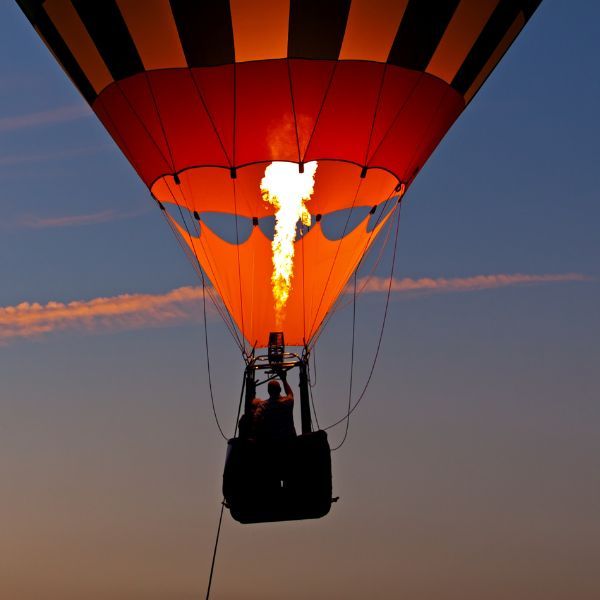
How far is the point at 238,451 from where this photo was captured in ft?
50.8

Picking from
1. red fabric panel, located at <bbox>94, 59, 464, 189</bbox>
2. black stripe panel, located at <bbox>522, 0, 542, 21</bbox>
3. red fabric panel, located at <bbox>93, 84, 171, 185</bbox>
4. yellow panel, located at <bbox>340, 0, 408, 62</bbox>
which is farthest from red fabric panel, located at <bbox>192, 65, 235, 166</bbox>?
black stripe panel, located at <bbox>522, 0, 542, 21</bbox>

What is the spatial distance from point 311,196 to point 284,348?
1.96 meters

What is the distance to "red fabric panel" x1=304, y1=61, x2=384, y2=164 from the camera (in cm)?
1673

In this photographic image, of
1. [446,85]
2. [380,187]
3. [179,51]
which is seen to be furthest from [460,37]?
[179,51]

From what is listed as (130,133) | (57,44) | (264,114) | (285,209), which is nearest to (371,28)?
(264,114)

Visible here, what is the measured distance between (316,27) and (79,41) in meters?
3.06

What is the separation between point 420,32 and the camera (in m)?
17.0

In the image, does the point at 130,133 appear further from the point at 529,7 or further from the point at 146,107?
the point at 529,7

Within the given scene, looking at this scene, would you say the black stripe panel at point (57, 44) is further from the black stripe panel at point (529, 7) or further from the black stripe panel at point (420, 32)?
the black stripe panel at point (529, 7)

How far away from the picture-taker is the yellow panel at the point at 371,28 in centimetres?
1652

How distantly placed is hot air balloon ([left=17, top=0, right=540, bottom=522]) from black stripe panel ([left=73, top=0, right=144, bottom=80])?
0.06 ft

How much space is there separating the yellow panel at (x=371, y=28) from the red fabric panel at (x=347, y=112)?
13 cm

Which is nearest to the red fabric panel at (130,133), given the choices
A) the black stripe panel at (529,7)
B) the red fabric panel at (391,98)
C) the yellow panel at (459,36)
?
Result: the red fabric panel at (391,98)

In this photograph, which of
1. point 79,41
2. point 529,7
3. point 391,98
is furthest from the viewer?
point 529,7
